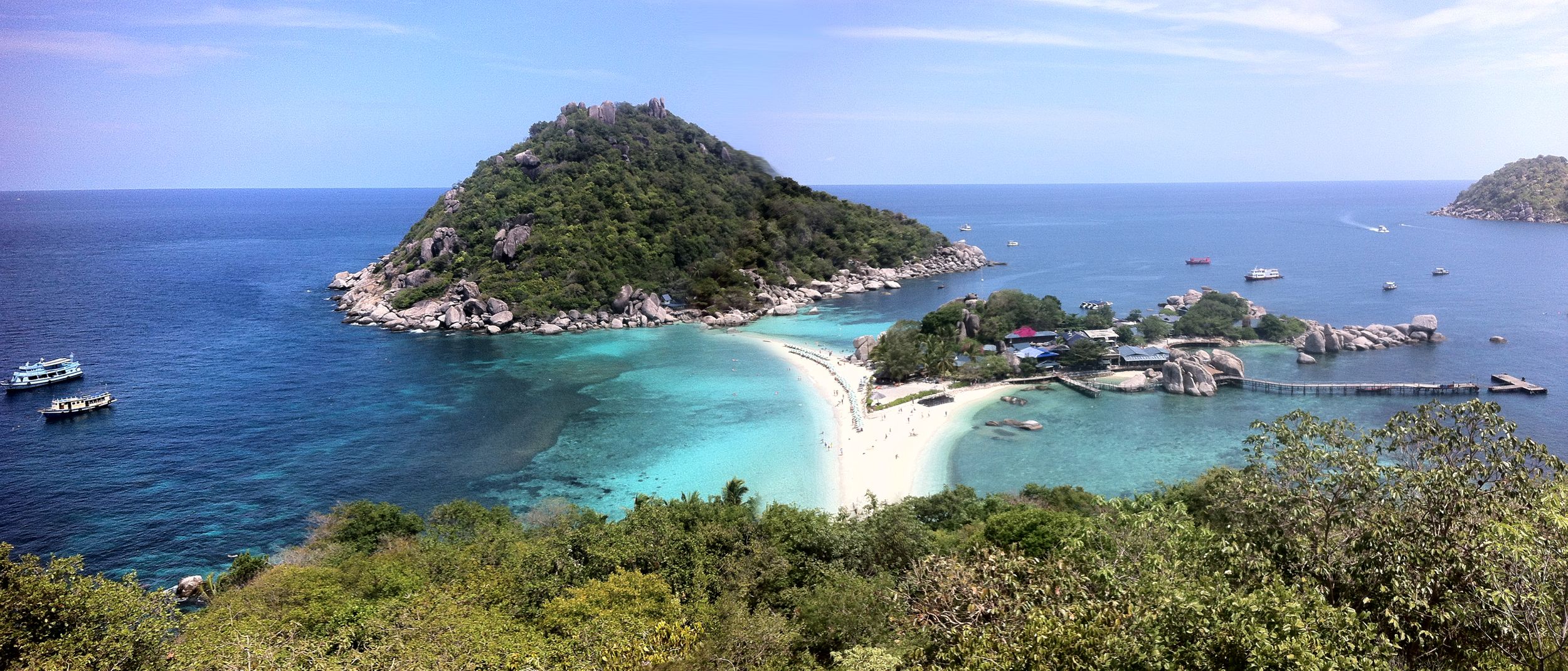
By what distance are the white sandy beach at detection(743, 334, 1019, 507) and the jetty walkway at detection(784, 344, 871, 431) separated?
15cm

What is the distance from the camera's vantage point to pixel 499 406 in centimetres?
3769

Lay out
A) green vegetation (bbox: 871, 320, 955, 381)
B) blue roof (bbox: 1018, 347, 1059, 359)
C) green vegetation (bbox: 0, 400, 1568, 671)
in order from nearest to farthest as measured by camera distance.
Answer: green vegetation (bbox: 0, 400, 1568, 671)
green vegetation (bbox: 871, 320, 955, 381)
blue roof (bbox: 1018, 347, 1059, 359)

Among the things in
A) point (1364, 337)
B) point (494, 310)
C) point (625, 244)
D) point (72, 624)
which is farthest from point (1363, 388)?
point (494, 310)

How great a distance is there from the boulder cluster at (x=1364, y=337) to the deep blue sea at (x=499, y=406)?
4.09 ft

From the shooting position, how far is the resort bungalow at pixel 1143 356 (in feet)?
137

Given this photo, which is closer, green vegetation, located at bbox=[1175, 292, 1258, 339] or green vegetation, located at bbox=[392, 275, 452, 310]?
green vegetation, located at bbox=[1175, 292, 1258, 339]

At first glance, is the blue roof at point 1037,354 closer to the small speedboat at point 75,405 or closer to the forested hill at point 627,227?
the forested hill at point 627,227

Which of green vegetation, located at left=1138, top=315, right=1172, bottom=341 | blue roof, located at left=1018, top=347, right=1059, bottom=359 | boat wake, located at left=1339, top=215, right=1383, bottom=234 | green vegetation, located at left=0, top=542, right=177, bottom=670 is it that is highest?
boat wake, located at left=1339, top=215, right=1383, bottom=234

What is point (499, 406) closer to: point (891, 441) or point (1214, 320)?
point (891, 441)

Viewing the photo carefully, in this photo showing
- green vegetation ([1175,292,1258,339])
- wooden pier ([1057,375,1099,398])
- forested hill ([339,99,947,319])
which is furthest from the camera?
forested hill ([339,99,947,319])

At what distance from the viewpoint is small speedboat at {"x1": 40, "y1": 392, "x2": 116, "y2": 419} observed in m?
34.4

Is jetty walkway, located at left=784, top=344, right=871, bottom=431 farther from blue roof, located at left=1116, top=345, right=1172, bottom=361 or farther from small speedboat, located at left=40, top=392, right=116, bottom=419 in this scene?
small speedboat, located at left=40, top=392, right=116, bottom=419

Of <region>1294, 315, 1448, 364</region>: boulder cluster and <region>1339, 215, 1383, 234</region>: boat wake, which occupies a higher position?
<region>1339, 215, 1383, 234</region>: boat wake

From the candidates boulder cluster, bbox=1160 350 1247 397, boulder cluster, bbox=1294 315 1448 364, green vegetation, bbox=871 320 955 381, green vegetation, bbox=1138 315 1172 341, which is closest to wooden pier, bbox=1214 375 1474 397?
boulder cluster, bbox=1160 350 1247 397
